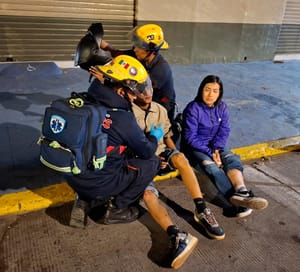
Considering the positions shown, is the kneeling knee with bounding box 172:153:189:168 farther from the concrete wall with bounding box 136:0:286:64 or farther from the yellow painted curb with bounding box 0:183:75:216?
the concrete wall with bounding box 136:0:286:64

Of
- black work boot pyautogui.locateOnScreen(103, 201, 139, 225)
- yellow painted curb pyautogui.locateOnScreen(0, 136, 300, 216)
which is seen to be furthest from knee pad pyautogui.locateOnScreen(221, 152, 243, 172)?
black work boot pyautogui.locateOnScreen(103, 201, 139, 225)

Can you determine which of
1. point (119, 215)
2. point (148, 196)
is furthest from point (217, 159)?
point (119, 215)

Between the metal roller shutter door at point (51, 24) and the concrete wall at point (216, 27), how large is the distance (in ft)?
2.09

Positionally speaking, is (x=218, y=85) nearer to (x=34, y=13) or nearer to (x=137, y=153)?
(x=137, y=153)

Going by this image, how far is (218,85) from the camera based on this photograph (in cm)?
307

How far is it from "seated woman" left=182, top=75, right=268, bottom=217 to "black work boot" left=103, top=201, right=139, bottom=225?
2.78 ft

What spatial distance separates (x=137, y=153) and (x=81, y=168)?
469 millimetres

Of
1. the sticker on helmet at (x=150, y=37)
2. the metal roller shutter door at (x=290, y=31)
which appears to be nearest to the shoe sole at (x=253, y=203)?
the sticker on helmet at (x=150, y=37)

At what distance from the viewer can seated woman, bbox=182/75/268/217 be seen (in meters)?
2.92

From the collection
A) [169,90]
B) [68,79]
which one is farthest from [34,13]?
[169,90]

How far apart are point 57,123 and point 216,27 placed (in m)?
7.68

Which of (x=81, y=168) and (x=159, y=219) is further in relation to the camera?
(x=159, y=219)

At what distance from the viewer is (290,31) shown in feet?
34.6

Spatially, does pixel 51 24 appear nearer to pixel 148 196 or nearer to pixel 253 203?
pixel 148 196
